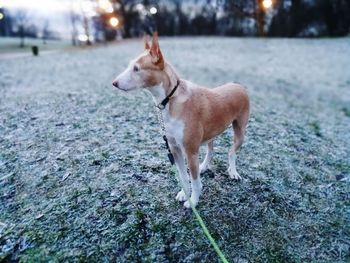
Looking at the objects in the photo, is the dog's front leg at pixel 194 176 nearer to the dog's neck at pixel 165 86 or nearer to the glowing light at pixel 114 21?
the dog's neck at pixel 165 86

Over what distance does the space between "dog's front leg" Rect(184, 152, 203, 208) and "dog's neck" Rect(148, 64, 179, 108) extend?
0.86 meters

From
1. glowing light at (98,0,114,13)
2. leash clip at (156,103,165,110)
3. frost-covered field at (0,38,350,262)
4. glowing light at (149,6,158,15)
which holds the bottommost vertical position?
frost-covered field at (0,38,350,262)

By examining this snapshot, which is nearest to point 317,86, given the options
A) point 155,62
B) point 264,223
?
point 264,223

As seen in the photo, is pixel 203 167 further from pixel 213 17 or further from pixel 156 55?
pixel 213 17

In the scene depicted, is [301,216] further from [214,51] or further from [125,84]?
[214,51]

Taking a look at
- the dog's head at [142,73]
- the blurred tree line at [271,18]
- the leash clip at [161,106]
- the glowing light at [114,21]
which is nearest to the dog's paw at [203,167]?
the leash clip at [161,106]

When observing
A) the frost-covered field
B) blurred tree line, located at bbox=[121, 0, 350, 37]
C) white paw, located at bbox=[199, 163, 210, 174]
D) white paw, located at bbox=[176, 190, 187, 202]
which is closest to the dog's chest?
white paw, located at bbox=[176, 190, 187, 202]

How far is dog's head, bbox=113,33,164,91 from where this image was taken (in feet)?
12.7

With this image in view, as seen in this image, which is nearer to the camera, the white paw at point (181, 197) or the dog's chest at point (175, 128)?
the dog's chest at point (175, 128)

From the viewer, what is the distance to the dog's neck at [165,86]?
401cm

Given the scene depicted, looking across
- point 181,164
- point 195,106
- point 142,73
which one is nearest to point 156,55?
point 142,73

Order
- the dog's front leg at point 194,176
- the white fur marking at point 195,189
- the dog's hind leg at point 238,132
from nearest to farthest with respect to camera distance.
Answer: the dog's front leg at point 194,176 → the white fur marking at point 195,189 → the dog's hind leg at point 238,132

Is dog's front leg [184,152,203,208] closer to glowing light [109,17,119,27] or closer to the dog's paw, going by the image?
the dog's paw

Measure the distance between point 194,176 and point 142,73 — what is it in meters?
1.63
